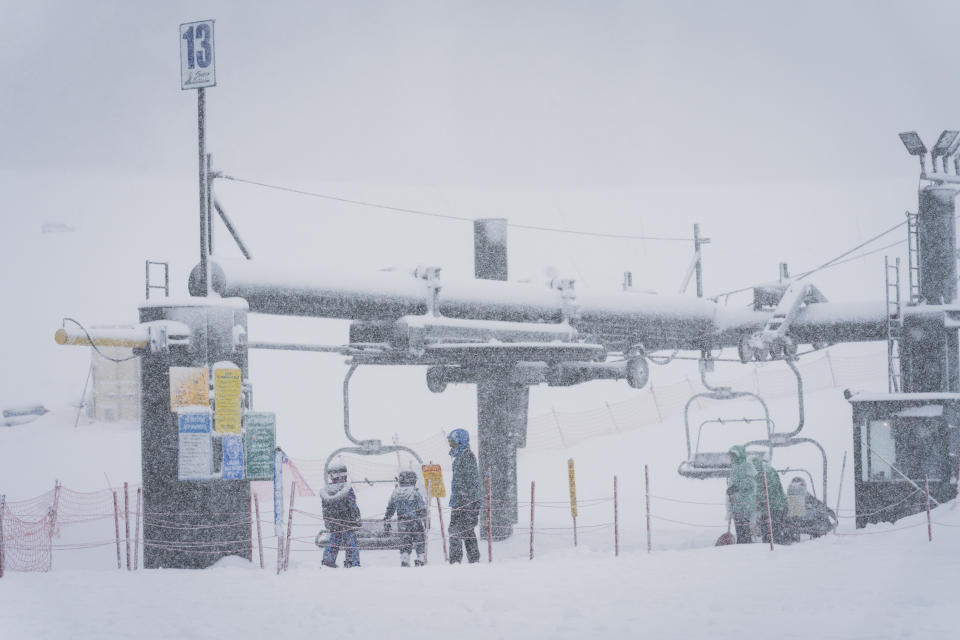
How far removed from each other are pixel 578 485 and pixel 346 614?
1721 centimetres

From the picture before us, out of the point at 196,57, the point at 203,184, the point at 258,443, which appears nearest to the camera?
the point at 196,57

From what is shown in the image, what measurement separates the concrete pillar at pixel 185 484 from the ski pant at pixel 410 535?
1736mm

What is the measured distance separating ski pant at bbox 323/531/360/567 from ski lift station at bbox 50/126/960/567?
32.9 inches

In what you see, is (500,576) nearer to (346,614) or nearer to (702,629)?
(346,614)

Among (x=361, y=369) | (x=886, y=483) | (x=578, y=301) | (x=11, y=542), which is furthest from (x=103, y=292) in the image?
(x=886, y=483)

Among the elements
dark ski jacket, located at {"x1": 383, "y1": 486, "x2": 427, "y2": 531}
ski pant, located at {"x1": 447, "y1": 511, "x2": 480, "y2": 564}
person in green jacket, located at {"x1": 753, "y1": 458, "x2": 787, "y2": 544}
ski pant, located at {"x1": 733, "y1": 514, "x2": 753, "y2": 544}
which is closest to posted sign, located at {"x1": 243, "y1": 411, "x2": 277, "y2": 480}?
dark ski jacket, located at {"x1": 383, "y1": 486, "x2": 427, "y2": 531}

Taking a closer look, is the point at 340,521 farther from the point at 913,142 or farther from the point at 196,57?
the point at 913,142

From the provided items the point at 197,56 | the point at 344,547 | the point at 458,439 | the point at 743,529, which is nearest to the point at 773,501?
the point at 743,529

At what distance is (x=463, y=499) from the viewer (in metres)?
12.0

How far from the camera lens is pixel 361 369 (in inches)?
1687

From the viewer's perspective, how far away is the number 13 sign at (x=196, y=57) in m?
10.6

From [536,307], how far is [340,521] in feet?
14.9

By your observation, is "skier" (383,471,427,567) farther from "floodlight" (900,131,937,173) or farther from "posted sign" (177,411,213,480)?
"floodlight" (900,131,937,173)

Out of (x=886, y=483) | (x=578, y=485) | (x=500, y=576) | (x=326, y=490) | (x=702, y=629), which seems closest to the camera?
(x=702, y=629)
